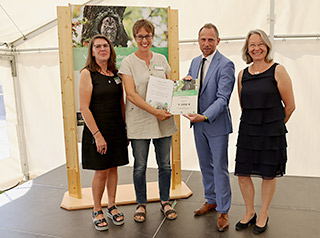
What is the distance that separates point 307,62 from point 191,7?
1739 millimetres

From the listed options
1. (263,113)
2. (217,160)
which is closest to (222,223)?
(217,160)

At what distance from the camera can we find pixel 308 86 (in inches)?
147

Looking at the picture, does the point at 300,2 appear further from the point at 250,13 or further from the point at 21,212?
the point at 21,212

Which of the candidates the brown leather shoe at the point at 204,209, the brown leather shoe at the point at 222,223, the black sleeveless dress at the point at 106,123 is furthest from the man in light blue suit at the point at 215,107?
the black sleeveless dress at the point at 106,123

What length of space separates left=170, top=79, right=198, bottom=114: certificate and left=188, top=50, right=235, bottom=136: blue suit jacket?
0.28 ft

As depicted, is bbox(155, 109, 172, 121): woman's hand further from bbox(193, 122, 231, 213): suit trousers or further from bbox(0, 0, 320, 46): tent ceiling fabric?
bbox(0, 0, 320, 46): tent ceiling fabric

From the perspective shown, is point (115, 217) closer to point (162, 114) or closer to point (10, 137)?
point (162, 114)

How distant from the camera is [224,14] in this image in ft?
12.4

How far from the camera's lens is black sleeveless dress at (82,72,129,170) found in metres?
2.34

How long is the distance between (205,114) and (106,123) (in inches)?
33.4

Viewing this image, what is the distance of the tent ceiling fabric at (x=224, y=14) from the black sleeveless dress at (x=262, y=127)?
5.98ft

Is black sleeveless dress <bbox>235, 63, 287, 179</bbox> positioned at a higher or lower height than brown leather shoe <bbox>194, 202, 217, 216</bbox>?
higher

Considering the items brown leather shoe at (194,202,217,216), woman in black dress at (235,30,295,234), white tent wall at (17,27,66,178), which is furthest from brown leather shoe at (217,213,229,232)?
white tent wall at (17,27,66,178)

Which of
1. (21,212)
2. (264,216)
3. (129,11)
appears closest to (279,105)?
(264,216)
